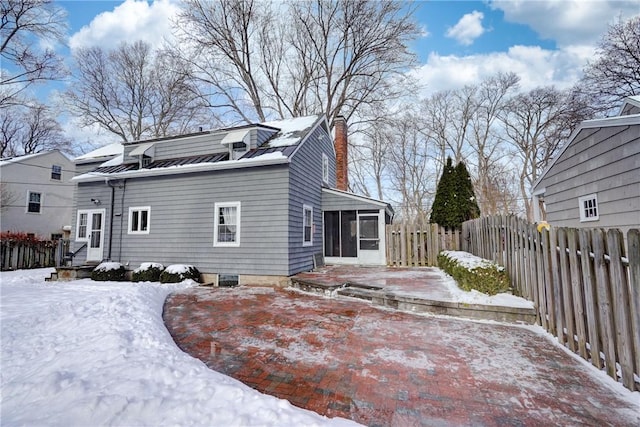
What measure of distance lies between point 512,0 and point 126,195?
15.3m

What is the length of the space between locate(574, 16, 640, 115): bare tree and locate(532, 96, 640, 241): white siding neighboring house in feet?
40.1

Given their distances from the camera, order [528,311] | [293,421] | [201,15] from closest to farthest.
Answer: [293,421]
[528,311]
[201,15]

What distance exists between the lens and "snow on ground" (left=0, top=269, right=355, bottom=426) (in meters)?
2.01

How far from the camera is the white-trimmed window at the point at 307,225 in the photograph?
9.50 meters

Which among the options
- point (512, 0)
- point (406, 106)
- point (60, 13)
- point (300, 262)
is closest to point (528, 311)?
point (300, 262)

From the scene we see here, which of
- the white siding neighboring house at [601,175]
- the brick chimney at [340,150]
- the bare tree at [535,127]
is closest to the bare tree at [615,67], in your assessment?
the bare tree at [535,127]

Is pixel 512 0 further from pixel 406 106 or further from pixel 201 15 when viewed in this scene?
pixel 201 15

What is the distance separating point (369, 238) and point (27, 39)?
20.8 meters

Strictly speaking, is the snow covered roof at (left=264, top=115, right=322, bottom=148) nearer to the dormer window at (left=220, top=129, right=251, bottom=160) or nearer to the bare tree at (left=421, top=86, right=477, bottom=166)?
the dormer window at (left=220, top=129, right=251, bottom=160)

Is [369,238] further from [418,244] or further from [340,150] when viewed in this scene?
[340,150]

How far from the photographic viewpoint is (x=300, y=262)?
9023mm

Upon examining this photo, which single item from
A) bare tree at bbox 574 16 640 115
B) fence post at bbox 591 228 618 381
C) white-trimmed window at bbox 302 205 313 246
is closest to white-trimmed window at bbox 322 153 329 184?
white-trimmed window at bbox 302 205 313 246

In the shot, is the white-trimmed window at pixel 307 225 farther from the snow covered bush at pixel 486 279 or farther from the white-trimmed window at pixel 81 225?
the white-trimmed window at pixel 81 225

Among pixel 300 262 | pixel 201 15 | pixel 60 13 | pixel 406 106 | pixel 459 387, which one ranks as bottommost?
pixel 459 387
